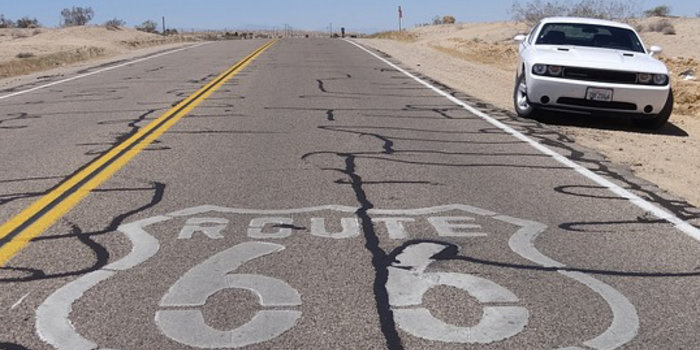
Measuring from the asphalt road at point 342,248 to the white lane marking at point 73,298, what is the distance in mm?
15

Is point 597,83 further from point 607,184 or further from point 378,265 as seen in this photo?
point 378,265

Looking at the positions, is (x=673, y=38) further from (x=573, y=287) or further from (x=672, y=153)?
(x=573, y=287)

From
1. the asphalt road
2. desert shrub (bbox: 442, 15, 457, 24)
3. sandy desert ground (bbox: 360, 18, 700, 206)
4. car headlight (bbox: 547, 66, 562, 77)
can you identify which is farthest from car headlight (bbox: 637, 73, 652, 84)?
desert shrub (bbox: 442, 15, 457, 24)

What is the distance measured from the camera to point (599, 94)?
Result: 11781 mm

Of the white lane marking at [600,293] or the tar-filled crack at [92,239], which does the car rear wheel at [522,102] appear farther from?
the tar-filled crack at [92,239]

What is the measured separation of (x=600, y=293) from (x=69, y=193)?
4676 mm

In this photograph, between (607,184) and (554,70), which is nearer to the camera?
(607,184)

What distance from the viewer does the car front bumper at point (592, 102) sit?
1170 centimetres

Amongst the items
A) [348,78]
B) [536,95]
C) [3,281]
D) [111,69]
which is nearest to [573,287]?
[3,281]

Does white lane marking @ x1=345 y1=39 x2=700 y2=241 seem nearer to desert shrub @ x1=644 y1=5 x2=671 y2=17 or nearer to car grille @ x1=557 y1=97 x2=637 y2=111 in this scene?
car grille @ x1=557 y1=97 x2=637 y2=111

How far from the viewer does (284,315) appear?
4.42 meters

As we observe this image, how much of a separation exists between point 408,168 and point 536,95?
173 inches

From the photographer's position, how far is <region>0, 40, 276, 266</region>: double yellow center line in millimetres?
5844

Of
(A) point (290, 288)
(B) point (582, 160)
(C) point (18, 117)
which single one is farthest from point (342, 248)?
(C) point (18, 117)
